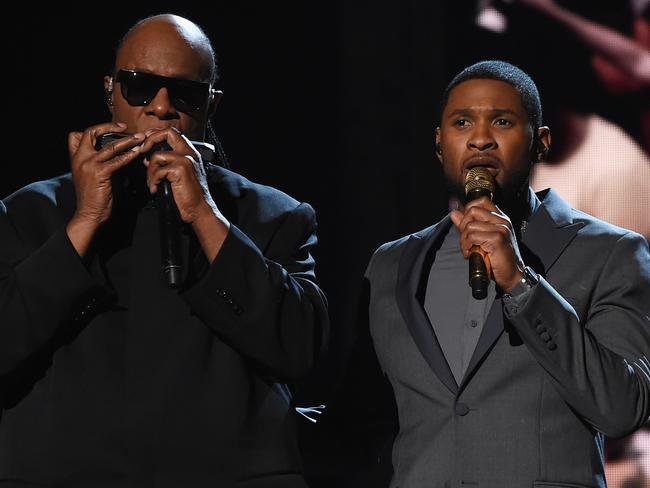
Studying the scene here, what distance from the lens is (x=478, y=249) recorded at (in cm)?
212

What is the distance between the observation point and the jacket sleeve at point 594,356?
7.16 ft

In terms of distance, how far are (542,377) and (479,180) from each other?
41 cm

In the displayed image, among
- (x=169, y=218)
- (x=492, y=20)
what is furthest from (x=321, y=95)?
(x=169, y=218)

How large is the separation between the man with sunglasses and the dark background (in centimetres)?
176

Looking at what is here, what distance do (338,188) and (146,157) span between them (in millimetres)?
1936

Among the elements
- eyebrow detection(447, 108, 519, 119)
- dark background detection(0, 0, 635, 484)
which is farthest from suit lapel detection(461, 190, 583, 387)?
dark background detection(0, 0, 635, 484)

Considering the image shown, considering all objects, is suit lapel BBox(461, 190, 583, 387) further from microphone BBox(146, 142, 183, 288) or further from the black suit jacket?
microphone BBox(146, 142, 183, 288)

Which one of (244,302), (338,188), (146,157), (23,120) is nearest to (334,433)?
(244,302)

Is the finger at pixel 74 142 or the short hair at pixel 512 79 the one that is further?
the short hair at pixel 512 79

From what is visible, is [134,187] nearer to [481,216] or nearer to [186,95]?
[186,95]

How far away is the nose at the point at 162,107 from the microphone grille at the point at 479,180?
60 centimetres

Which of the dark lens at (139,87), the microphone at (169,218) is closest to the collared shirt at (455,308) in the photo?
the microphone at (169,218)

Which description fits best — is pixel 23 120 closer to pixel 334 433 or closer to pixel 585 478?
pixel 334 433

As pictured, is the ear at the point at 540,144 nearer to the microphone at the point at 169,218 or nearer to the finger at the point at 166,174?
the microphone at the point at 169,218
